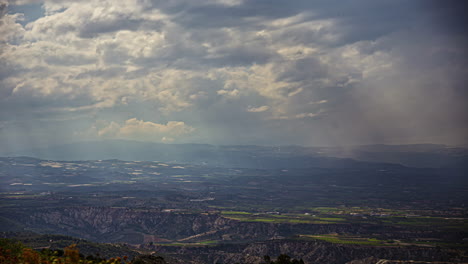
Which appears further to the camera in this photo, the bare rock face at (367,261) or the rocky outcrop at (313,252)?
the rocky outcrop at (313,252)

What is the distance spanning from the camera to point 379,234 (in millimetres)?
179250

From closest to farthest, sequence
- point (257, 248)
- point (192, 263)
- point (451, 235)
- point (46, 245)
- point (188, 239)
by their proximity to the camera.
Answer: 1. point (46, 245)
2. point (192, 263)
3. point (257, 248)
4. point (451, 235)
5. point (188, 239)

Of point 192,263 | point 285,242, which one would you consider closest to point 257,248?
point 285,242

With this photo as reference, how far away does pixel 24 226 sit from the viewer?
648 ft

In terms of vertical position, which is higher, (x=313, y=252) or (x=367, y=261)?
(x=367, y=261)

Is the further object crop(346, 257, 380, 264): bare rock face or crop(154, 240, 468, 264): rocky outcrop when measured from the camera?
crop(154, 240, 468, 264): rocky outcrop

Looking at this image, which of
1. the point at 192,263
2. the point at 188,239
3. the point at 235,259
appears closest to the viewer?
the point at 192,263

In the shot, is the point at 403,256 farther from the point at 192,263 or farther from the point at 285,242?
the point at 192,263

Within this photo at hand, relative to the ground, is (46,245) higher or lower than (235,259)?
higher

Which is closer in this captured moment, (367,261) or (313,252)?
(367,261)

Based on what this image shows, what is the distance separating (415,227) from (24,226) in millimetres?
173874

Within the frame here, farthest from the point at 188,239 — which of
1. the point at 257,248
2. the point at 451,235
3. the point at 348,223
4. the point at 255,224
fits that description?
the point at 451,235

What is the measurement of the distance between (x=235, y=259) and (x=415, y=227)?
94.5m

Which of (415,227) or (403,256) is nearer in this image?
(403,256)
